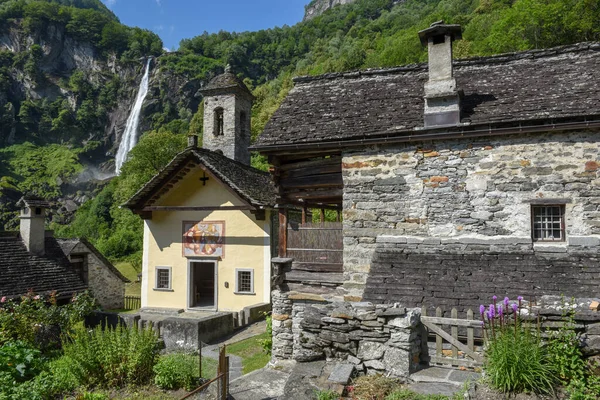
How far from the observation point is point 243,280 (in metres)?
16.7

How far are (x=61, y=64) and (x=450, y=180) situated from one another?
313 feet

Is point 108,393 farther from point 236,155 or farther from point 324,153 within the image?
point 236,155

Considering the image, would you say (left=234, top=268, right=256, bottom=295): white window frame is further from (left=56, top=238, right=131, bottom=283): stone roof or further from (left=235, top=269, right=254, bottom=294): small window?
(left=56, top=238, right=131, bottom=283): stone roof

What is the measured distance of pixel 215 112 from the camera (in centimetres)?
2134

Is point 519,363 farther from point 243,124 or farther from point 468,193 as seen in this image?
point 243,124

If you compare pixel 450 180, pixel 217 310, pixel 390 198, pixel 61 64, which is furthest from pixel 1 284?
pixel 61 64

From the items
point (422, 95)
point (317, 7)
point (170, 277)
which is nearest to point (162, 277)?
point (170, 277)

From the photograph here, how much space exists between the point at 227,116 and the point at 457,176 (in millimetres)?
14337

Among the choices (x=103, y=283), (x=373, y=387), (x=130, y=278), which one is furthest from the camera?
(x=130, y=278)

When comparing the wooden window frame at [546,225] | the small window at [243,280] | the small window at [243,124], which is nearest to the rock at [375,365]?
the wooden window frame at [546,225]

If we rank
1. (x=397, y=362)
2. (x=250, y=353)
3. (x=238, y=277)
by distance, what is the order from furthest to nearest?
(x=238, y=277), (x=250, y=353), (x=397, y=362)

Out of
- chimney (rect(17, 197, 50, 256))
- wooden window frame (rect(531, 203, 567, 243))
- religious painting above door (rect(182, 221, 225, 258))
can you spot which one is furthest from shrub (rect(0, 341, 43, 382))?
wooden window frame (rect(531, 203, 567, 243))

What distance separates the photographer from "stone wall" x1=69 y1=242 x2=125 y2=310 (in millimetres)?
20823

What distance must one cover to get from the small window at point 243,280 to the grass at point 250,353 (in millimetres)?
4176
